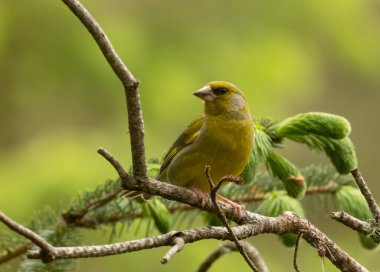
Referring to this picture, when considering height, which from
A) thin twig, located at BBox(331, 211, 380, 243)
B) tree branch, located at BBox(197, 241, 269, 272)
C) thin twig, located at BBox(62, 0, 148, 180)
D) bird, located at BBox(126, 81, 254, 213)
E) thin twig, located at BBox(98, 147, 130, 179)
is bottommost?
tree branch, located at BBox(197, 241, 269, 272)

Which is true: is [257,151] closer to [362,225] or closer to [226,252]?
[226,252]

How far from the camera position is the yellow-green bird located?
2795mm

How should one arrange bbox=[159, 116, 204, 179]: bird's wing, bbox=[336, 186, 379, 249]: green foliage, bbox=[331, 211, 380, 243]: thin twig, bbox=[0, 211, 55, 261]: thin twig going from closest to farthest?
bbox=[0, 211, 55, 261]: thin twig
bbox=[331, 211, 380, 243]: thin twig
bbox=[336, 186, 379, 249]: green foliage
bbox=[159, 116, 204, 179]: bird's wing

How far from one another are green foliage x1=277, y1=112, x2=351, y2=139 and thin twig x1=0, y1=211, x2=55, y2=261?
129 centimetres

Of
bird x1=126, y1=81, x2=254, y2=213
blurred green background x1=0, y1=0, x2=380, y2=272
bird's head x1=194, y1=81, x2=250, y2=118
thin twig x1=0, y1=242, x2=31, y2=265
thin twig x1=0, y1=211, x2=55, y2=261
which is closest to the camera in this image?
thin twig x1=0, y1=211, x2=55, y2=261

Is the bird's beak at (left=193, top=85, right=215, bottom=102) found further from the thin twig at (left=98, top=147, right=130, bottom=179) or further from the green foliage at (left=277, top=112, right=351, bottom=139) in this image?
the thin twig at (left=98, top=147, right=130, bottom=179)

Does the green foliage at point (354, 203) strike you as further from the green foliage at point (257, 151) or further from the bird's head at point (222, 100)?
the bird's head at point (222, 100)

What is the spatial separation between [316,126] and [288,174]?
217 mm

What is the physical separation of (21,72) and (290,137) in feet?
8.32

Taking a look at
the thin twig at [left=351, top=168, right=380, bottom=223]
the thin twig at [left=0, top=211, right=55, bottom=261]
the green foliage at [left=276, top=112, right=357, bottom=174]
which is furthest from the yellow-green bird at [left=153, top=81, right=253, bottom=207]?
the thin twig at [left=0, top=211, right=55, bottom=261]

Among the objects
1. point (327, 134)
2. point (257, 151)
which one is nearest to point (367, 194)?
point (327, 134)

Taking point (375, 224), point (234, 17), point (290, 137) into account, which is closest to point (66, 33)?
point (234, 17)

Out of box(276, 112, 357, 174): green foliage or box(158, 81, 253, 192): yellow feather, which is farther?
box(158, 81, 253, 192): yellow feather

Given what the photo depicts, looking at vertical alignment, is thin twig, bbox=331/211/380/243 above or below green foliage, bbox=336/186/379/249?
above
